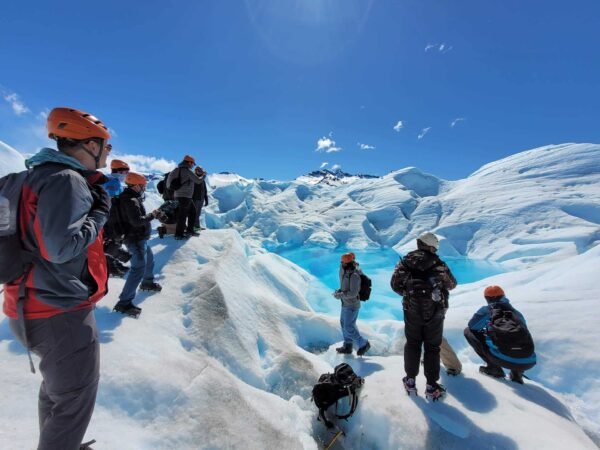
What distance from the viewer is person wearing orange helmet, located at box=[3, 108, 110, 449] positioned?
1.49 metres

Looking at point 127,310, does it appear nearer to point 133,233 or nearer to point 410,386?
point 133,233

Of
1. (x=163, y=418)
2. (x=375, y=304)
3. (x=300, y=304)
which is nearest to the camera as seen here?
(x=163, y=418)

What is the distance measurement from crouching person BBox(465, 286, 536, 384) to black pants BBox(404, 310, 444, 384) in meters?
1.31

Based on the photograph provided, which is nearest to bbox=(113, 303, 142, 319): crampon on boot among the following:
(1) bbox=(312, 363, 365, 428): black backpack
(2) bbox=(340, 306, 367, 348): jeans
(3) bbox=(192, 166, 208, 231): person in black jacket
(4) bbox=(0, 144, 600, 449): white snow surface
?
(4) bbox=(0, 144, 600, 449): white snow surface

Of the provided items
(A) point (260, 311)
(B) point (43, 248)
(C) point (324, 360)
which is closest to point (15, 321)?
(B) point (43, 248)

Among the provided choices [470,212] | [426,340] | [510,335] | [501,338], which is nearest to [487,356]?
[501,338]

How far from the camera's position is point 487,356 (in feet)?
14.7

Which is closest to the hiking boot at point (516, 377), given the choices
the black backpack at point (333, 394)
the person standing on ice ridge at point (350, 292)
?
the person standing on ice ridge at point (350, 292)

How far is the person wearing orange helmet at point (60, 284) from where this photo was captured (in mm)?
1487

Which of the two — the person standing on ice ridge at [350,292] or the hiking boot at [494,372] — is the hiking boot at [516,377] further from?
the person standing on ice ridge at [350,292]

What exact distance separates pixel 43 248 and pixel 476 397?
4.80 meters

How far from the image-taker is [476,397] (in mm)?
3887

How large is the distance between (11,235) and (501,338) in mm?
5355

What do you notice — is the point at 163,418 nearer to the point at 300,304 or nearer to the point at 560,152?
the point at 300,304
